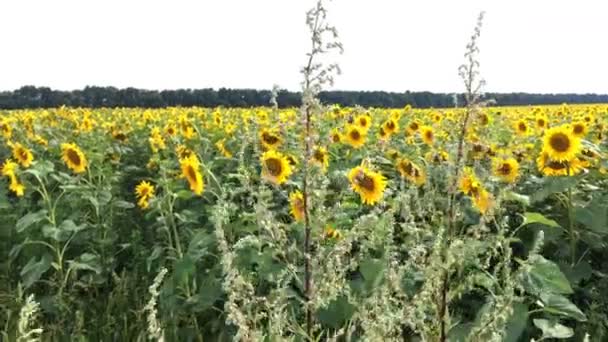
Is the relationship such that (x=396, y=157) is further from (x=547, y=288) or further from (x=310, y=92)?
(x=310, y=92)

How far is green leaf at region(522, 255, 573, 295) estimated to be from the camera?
10.6 feet

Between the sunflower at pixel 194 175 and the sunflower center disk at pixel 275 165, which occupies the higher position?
the sunflower center disk at pixel 275 165

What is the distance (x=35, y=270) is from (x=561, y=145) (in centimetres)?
323

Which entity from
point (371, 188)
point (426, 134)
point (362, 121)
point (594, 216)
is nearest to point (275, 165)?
point (371, 188)

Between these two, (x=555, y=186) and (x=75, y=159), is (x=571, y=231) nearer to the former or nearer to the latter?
(x=555, y=186)

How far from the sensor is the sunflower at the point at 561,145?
4.71 meters

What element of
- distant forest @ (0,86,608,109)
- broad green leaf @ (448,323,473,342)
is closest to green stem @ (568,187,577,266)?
broad green leaf @ (448,323,473,342)

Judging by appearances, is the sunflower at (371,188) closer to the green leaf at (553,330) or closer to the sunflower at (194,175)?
the sunflower at (194,175)

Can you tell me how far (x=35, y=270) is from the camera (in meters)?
4.82

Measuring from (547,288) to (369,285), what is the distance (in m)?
0.72

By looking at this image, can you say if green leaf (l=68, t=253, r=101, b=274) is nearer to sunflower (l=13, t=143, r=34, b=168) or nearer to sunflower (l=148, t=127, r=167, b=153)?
sunflower (l=13, t=143, r=34, b=168)

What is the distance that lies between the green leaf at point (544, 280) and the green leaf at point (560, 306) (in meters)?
0.03

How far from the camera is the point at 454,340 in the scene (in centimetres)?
320

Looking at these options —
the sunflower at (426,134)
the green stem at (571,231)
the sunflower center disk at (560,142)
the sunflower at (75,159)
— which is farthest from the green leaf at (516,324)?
the sunflower at (75,159)
